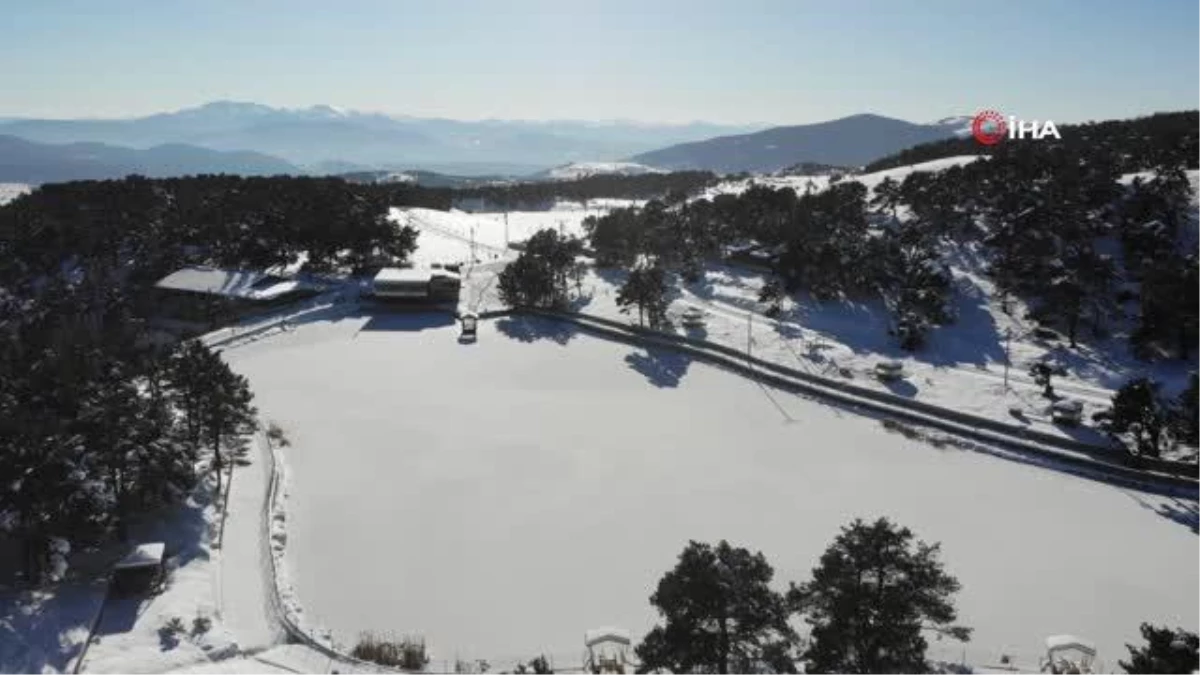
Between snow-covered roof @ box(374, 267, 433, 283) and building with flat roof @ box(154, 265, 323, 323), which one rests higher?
snow-covered roof @ box(374, 267, 433, 283)

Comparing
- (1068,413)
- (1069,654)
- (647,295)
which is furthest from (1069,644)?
(647,295)

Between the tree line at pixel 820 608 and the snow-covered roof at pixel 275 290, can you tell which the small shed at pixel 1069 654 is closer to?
the tree line at pixel 820 608

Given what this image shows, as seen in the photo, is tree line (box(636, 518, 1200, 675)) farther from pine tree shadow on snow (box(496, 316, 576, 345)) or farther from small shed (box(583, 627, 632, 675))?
pine tree shadow on snow (box(496, 316, 576, 345))

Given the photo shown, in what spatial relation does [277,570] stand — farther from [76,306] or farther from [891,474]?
[76,306]

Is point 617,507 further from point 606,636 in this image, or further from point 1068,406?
point 1068,406

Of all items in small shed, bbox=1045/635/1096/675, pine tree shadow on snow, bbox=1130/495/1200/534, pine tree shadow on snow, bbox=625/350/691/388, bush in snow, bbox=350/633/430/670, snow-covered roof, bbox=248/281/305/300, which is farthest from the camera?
snow-covered roof, bbox=248/281/305/300

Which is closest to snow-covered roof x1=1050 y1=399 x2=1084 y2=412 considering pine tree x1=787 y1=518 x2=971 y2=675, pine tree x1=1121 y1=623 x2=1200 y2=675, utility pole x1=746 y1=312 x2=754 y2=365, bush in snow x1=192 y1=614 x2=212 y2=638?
utility pole x1=746 y1=312 x2=754 y2=365
